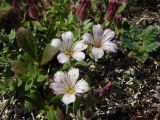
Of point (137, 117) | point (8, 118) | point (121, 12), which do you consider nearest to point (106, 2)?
point (121, 12)

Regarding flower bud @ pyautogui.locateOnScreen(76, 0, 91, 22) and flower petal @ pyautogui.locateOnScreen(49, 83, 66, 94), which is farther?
flower bud @ pyautogui.locateOnScreen(76, 0, 91, 22)

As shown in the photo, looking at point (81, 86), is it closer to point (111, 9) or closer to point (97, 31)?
point (97, 31)

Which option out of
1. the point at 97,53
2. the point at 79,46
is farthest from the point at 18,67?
the point at 97,53

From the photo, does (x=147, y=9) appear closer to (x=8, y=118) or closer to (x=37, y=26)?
(x=37, y=26)

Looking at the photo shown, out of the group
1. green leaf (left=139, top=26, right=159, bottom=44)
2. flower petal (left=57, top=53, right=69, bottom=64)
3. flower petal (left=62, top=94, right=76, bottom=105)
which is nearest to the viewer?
flower petal (left=62, top=94, right=76, bottom=105)

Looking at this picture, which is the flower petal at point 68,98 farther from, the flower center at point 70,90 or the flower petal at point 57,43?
the flower petal at point 57,43

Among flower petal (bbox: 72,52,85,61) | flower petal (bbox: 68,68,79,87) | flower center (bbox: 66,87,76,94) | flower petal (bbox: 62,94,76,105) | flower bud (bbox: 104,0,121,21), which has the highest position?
flower bud (bbox: 104,0,121,21)

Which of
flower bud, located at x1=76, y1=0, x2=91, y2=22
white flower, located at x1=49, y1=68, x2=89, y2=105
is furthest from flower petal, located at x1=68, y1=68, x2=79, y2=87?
flower bud, located at x1=76, y1=0, x2=91, y2=22

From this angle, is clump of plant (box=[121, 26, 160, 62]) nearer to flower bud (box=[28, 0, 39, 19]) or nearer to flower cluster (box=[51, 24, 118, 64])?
flower cluster (box=[51, 24, 118, 64])
